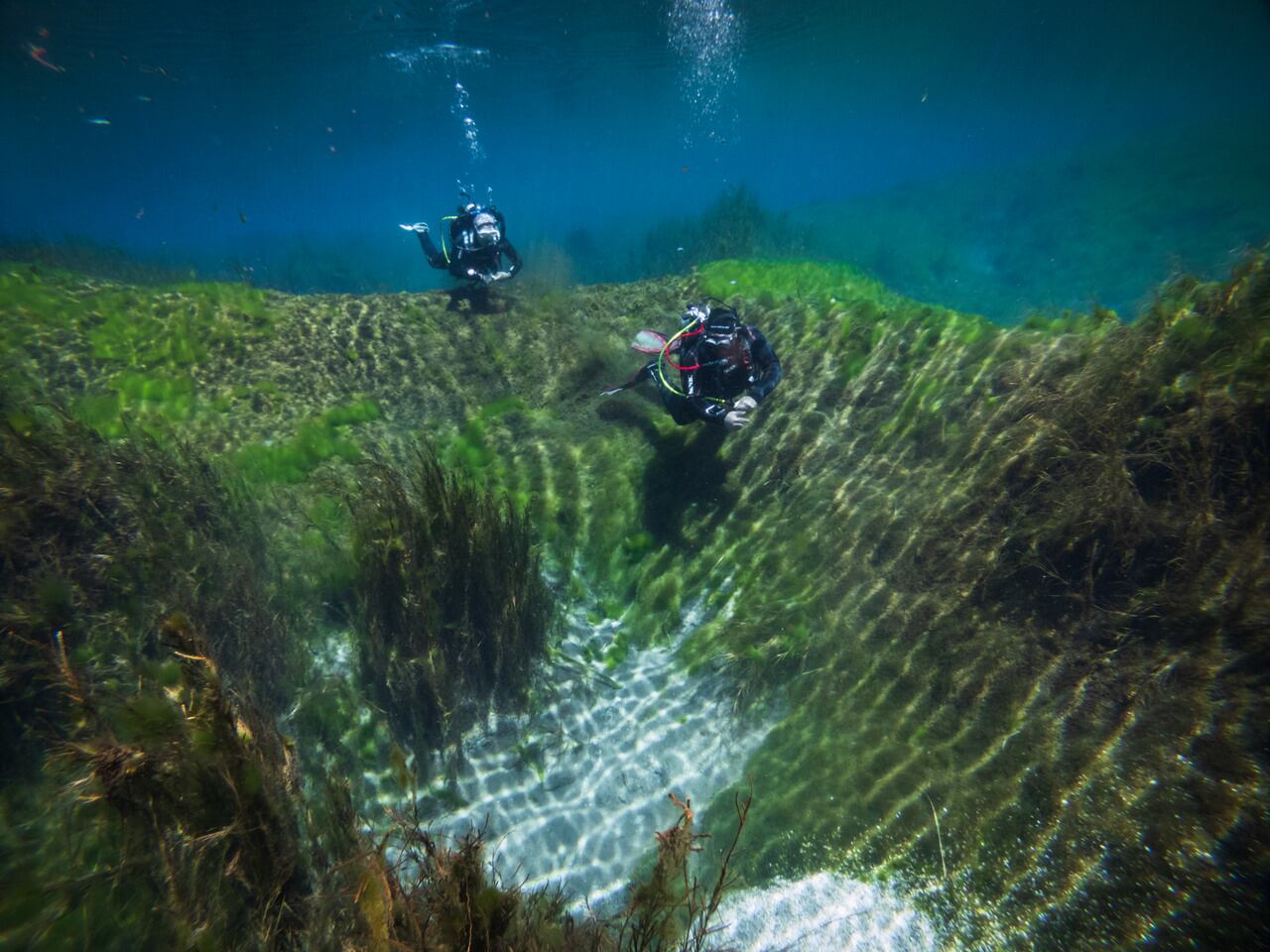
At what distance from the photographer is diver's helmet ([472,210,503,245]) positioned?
320 inches

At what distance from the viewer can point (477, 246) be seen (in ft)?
26.7

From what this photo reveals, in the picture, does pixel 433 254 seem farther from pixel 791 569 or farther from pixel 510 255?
pixel 791 569

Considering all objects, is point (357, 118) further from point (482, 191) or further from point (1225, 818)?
point (482, 191)

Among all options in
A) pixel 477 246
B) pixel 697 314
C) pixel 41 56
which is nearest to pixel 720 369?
pixel 697 314

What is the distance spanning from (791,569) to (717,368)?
89.8 inches

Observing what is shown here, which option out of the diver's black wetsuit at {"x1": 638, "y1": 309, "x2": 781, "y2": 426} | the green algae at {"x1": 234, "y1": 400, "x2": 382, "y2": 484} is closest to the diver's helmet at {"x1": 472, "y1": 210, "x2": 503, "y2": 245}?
the green algae at {"x1": 234, "y1": 400, "x2": 382, "y2": 484}

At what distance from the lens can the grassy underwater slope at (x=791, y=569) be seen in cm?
289

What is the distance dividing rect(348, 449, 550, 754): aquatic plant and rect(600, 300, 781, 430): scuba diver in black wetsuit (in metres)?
2.18

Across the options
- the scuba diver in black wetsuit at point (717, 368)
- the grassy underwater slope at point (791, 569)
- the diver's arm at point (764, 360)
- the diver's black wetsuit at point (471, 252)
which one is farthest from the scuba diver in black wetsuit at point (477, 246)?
the diver's arm at point (764, 360)

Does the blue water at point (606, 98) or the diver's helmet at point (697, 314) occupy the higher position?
the blue water at point (606, 98)

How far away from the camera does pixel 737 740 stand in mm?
4488

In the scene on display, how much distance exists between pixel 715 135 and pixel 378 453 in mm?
106844

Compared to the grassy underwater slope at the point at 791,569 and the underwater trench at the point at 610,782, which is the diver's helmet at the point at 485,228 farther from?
the underwater trench at the point at 610,782

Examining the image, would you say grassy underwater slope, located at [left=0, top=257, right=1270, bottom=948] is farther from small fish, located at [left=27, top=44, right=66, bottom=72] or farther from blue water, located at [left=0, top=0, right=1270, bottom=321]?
small fish, located at [left=27, top=44, right=66, bottom=72]
